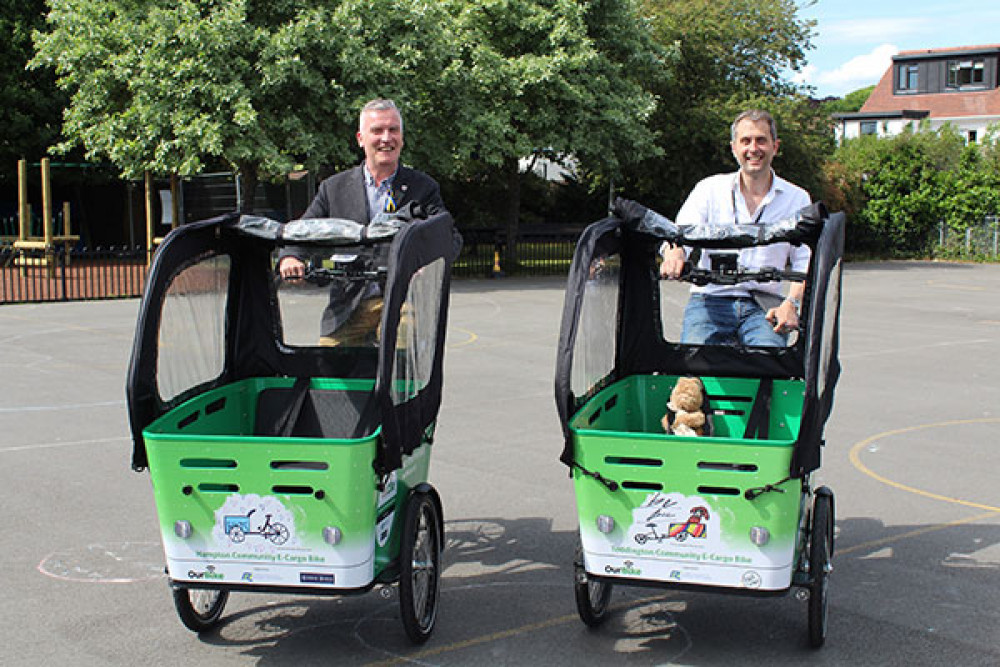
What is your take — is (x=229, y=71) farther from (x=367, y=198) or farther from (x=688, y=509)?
(x=688, y=509)

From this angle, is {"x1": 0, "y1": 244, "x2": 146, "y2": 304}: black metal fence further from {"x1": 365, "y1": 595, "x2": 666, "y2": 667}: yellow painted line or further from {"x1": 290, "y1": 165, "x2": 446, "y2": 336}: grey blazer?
{"x1": 365, "y1": 595, "x2": 666, "y2": 667}: yellow painted line

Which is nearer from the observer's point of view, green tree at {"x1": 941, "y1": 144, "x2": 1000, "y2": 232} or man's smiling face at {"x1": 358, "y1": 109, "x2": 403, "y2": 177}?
man's smiling face at {"x1": 358, "y1": 109, "x2": 403, "y2": 177}

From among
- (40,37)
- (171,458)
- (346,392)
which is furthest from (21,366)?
(40,37)

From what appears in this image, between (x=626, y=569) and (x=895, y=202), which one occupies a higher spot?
(x=895, y=202)

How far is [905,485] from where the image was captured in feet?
23.4

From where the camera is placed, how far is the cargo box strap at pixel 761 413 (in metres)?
5.11

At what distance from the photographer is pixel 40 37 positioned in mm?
21266

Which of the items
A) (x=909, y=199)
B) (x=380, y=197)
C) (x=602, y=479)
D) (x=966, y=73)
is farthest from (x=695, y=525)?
(x=966, y=73)

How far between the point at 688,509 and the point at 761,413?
1184mm

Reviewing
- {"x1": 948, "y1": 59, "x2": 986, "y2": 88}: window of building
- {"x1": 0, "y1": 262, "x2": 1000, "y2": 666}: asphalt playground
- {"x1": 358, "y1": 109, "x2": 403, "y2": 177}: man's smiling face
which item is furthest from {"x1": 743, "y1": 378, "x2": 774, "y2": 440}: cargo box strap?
{"x1": 948, "y1": 59, "x2": 986, "y2": 88}: window of building

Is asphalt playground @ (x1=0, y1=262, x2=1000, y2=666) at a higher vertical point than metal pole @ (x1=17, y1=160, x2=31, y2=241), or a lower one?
lower

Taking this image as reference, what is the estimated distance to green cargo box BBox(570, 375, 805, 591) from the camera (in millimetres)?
4008

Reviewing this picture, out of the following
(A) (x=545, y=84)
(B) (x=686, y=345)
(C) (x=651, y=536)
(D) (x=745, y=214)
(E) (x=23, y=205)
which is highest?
(A) (x=545, y=84)

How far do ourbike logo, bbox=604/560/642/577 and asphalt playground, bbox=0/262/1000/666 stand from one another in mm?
413
